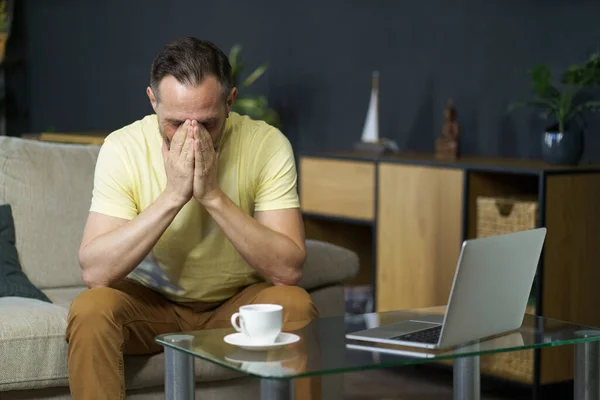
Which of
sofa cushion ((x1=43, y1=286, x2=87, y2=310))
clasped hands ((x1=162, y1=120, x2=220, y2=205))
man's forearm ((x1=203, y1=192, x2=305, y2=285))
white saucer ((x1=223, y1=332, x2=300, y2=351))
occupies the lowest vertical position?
sofa cushion ((x1=43, y1=286, x2=87, y2=310))

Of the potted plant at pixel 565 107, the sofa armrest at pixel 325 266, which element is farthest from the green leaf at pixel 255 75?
the sofa armrest at pixel 325 266

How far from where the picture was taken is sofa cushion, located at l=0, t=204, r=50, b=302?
9.63 feet

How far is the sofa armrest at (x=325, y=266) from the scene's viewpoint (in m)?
3.12

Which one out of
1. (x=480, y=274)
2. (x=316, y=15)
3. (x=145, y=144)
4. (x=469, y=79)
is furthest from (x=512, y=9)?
(x=480, y=274)

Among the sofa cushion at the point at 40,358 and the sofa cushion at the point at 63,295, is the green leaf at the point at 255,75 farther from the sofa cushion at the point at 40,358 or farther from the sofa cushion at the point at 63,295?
the sofa cushion at the point at 40,358

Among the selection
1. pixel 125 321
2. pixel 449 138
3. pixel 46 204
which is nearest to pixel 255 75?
pixel 449 138

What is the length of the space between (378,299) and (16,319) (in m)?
1.82

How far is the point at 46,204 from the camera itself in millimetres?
3156

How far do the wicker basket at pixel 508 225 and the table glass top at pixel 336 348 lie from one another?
4.22 feet

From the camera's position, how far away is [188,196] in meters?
2.46

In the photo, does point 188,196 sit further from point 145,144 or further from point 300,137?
point 300,137

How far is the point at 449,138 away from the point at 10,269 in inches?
73.8

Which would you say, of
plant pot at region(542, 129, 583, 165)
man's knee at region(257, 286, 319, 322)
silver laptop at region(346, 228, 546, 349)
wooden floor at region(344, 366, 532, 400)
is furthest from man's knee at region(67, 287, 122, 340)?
plant pot at region(542, 129, 583, 165)

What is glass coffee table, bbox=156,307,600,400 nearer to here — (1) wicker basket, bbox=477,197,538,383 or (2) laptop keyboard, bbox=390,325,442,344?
(2) laptop keyboard, bbox=390,325,442,344
